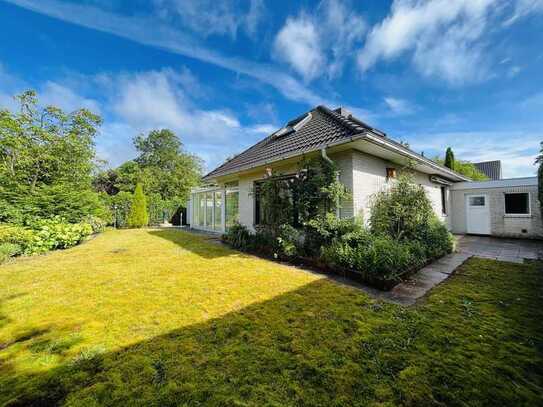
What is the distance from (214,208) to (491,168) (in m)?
30.5

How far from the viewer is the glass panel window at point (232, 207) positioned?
1067 cm

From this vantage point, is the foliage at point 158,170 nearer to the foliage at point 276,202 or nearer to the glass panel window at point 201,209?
the glass panel window at point 201,209

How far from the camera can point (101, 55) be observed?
9.14 m

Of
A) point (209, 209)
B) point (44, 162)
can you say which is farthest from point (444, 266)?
point (44, 162)

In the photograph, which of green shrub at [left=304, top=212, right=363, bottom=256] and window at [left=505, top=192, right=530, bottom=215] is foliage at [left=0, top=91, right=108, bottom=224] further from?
window at [left=505, top=192, right=530, bottom=215]

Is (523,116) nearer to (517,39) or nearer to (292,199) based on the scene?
(517,39)

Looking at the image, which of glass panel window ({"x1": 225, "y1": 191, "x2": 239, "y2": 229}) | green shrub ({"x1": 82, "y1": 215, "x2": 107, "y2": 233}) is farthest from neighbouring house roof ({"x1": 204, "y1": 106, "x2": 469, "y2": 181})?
green shrub ({"x1": 82, "y1": 215, "x2": 107, "y2": 233})

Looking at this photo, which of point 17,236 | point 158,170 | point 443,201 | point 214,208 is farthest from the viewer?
point 158,170

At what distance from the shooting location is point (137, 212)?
16047mm

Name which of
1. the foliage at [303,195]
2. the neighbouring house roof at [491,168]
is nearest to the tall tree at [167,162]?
the foliage at [303,195]

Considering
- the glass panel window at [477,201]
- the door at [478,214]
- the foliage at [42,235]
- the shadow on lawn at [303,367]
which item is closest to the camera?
the shadow on lawn at [303,367]

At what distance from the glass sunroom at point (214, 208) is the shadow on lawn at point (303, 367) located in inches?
315

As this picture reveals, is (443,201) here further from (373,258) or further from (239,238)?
(239,238)

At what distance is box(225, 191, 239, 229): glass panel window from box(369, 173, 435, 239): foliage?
6.49 metres
